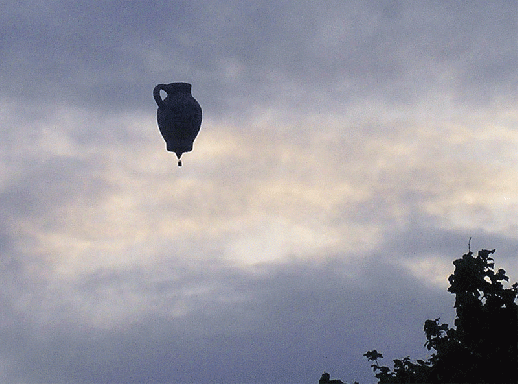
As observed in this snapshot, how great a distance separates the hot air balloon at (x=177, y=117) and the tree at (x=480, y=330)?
336 inches

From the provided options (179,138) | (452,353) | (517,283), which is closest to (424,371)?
(452,353)

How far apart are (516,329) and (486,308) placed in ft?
2.64

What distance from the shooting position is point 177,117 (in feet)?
53.0

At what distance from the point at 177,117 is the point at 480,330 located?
9.64 m

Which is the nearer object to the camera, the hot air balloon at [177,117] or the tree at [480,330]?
the hot air balloon at [177,117]

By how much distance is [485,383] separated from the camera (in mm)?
21406

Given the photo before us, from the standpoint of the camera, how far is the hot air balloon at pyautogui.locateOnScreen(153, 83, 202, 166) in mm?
16125

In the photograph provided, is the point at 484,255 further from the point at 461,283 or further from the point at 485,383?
the point at 485,383

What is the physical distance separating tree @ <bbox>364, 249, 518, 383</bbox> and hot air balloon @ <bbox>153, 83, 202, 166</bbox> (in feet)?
28.0

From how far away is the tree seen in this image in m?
21.5

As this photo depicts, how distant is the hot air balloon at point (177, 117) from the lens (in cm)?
1612

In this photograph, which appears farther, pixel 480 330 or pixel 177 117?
pixel 480 330

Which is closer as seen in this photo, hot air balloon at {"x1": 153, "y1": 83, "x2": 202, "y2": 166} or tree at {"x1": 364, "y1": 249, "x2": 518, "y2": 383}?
hot air balloon at {"x1": 153, "y1": 83, "x2": 202, "y2": 166}

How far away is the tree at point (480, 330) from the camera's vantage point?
70.4ft
